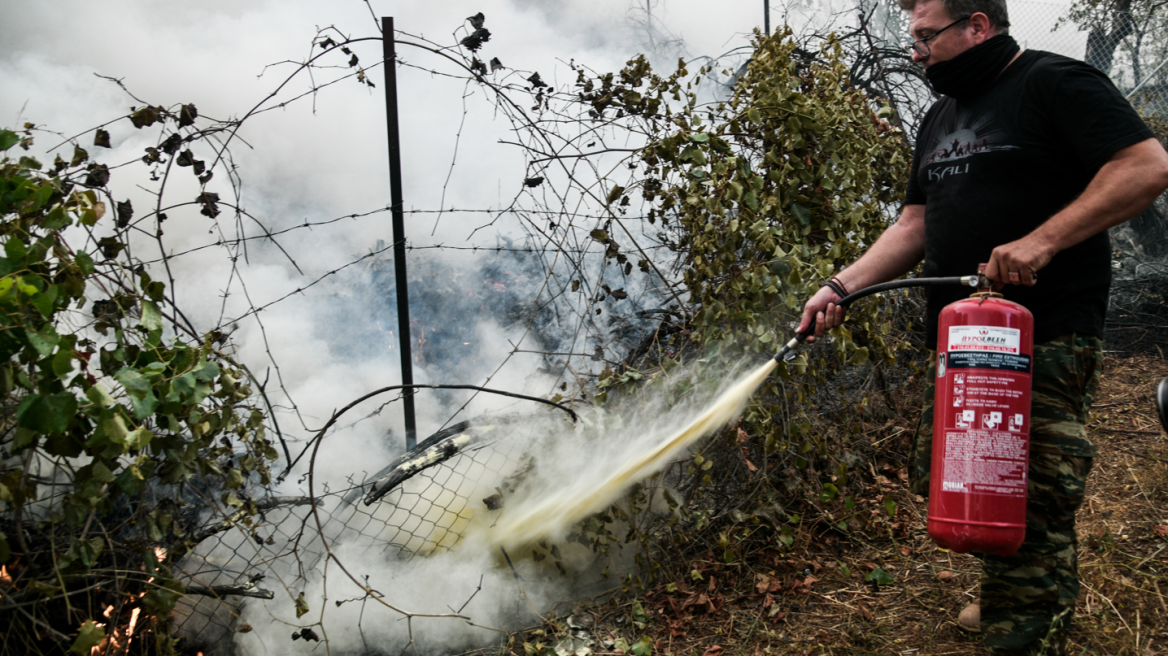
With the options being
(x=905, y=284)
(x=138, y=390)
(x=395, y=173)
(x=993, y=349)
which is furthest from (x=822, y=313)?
(x=395, y=173)

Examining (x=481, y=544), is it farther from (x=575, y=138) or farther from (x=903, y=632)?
(x=575, y=138)

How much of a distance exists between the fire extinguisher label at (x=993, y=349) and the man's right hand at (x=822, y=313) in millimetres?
469

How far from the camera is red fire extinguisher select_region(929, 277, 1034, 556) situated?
182cm

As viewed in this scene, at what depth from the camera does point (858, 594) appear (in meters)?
2.92

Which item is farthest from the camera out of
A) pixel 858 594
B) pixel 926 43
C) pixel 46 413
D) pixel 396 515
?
pixel 396 515

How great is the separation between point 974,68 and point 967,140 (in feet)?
0.69

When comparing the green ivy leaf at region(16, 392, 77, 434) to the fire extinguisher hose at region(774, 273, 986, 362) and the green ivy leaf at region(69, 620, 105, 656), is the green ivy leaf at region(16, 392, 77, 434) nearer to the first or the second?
the green ivy leaf at region(69, 620, 105, 656)

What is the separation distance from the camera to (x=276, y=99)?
430 cm

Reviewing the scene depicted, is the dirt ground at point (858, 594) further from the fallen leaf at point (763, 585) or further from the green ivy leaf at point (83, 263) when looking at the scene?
the green ivy leaf at point (83, 263)

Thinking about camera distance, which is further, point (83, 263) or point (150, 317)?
point (150, 317)

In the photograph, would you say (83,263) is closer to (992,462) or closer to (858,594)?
(992,462)

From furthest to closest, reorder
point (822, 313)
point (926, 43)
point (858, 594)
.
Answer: point (858, 594)
point (822, 313)
point (926, 43)

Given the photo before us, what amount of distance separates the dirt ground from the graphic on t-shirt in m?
1.63

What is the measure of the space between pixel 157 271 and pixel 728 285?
10.0 ft
